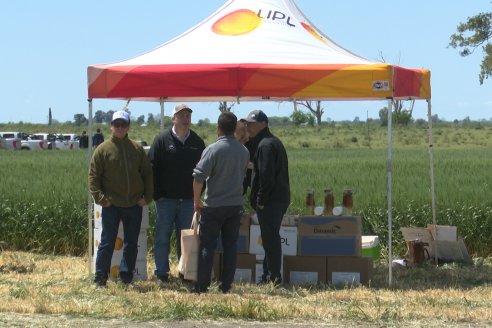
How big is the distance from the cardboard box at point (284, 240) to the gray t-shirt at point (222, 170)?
1.28 metres

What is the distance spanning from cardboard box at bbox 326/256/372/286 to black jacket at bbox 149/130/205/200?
1716mm

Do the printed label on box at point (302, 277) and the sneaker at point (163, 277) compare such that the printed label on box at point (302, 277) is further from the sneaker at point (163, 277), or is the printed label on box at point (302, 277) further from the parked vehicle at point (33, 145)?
the parked vehicle at point (33, 145)

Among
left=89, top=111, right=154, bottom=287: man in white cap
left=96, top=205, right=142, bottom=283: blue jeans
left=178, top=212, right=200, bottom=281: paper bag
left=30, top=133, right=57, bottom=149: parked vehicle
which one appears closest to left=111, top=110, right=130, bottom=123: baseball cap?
left=89, top=111, right=154, bottom=287: man in white cap

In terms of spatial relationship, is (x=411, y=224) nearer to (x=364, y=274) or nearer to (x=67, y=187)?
(x=364, y=274)

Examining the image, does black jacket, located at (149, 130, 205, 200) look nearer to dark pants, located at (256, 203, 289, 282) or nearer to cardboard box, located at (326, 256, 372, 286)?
dark pants, located at (256, 203, 289, 282)

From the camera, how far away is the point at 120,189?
1008cm

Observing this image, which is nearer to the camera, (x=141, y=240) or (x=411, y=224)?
(x=141, y=240)

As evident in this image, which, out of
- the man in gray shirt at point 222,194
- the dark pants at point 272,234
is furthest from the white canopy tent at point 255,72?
the dark pants at point 272,234

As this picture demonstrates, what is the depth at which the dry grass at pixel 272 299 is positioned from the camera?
847 cm

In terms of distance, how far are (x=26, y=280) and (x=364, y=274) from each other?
356cm

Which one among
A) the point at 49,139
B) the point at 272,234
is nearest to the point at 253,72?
the point at 272,234

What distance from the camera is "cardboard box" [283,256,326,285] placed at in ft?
35.4

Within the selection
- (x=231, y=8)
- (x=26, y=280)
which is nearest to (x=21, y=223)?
(x=26, y=280)

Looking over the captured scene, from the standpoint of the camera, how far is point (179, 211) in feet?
35.2
